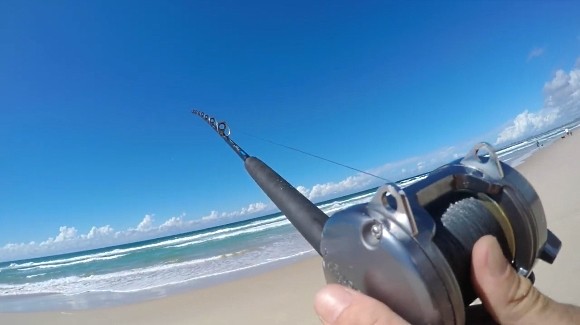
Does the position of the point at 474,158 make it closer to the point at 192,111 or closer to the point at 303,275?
the point at 192,111

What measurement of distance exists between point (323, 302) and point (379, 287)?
164 mm

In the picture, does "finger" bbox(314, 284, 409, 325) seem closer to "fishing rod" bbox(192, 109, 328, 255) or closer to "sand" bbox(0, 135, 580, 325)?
"fishing rod" bbox(192, 109, 328, 255)

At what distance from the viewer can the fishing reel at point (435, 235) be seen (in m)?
0.88

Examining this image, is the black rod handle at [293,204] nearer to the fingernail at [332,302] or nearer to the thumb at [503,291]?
the fingernail at [332,302]

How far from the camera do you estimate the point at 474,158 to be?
1166mm

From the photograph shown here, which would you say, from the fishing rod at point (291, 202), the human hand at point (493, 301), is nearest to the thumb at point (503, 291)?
the human hand at point (493, 301)

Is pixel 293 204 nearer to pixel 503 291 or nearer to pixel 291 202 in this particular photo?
Result: pixel 291 202

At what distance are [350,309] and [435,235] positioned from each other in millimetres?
289

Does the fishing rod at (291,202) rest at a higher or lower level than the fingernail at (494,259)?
higher

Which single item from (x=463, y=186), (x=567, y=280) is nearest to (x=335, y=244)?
(x=463, y=186)

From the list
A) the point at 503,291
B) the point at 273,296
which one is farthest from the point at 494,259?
the point at 273,296

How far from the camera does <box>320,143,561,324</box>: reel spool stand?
881 millimetres

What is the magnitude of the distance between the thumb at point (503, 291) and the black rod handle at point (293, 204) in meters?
0.56

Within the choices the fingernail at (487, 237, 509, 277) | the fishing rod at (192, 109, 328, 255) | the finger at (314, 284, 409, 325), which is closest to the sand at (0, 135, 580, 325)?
the fishing rod at (192, 109, 328, 255)
